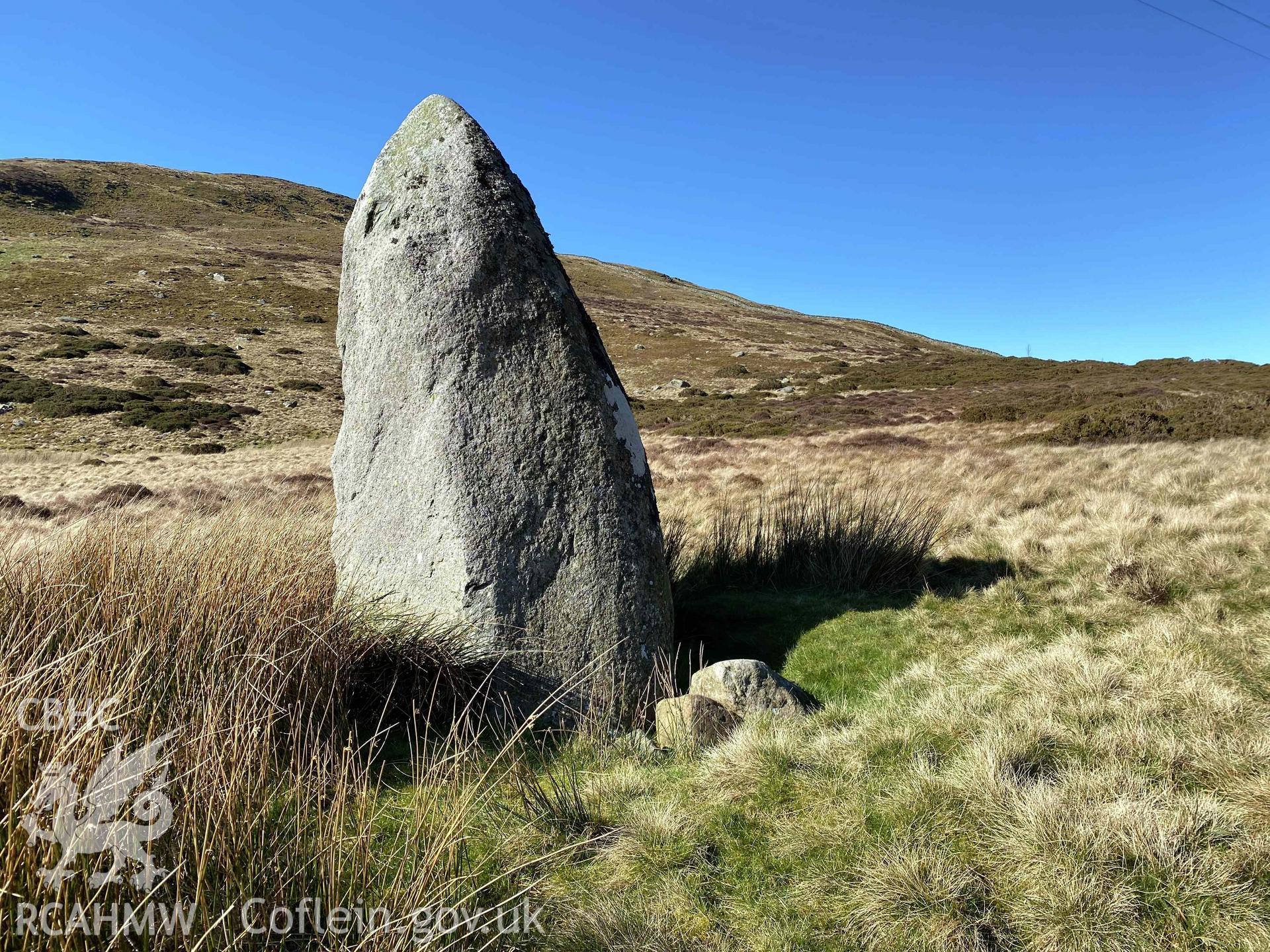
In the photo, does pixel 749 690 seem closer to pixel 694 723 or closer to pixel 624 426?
pixel 694 723

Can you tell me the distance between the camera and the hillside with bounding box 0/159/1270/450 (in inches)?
1064

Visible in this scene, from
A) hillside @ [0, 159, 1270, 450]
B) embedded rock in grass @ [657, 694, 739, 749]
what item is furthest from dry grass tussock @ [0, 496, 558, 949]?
hillside @ [0, 159, 1270, 450]

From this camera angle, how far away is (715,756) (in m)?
3.79

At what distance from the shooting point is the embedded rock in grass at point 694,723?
4.11 m

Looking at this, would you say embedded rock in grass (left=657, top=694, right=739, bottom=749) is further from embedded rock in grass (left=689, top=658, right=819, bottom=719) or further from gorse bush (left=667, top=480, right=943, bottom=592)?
gorse bush (left=667, top=480, right=943, bottom=592)

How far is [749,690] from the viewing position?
14.6 ft

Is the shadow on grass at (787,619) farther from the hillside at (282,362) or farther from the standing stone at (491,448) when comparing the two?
the hillside at (282,362)

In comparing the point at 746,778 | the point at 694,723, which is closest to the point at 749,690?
the point at 694,723

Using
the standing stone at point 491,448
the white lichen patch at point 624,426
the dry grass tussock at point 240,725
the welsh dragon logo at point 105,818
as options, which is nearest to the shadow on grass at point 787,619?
the standing stone at point 491,448

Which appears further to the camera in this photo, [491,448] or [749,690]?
[491,448]

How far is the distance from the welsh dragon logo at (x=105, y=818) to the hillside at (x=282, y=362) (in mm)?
21060

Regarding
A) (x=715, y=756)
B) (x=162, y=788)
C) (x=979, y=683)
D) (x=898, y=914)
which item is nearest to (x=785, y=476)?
(x=979, y=683)

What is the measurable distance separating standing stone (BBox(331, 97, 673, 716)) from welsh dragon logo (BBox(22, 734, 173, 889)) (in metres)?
2.64

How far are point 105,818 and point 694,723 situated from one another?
297cm
